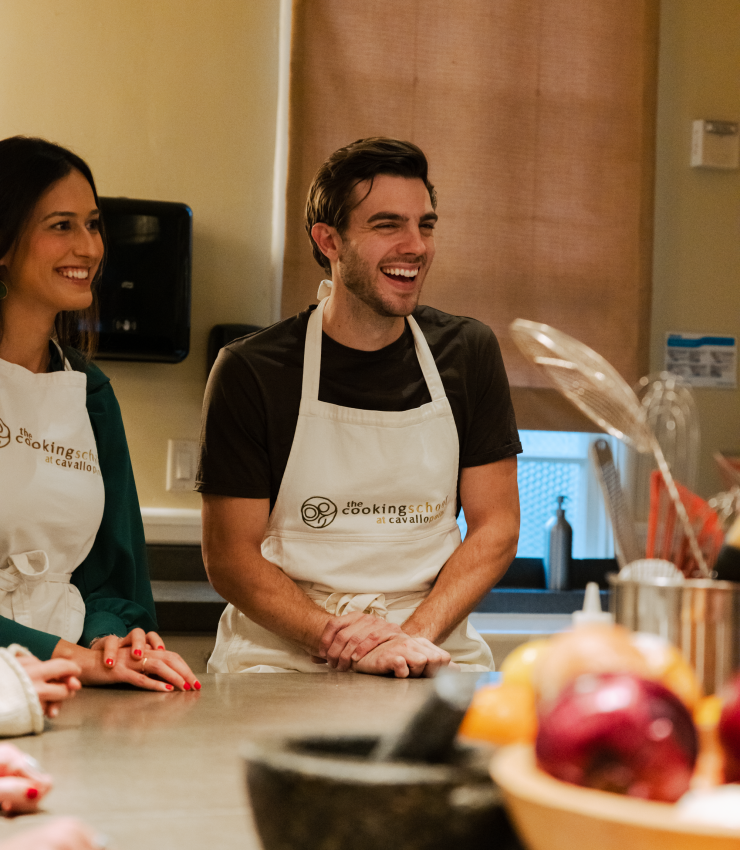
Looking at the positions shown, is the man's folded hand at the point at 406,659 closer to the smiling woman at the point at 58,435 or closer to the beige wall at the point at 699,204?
the smiling woman at the point at 58,435

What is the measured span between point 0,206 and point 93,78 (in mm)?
1116

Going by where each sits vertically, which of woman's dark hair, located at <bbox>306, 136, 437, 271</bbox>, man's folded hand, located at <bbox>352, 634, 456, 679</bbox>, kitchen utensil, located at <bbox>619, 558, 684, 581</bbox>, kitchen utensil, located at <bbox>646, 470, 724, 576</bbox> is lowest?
man's folded hand, located at <bbox>352, 634, 456, 679</bbox>

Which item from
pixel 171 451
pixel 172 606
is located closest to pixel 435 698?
pixel 172 606

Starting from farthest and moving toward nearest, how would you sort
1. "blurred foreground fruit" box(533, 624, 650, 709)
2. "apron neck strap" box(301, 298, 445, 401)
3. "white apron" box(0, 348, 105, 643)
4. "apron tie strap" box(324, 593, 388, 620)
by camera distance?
"apron neck strap" box(301, 298, 445, 401), "apron tie strap" box(324, 593, 388, 620), "white apron" box(0, 348, 105, 643), "blurred foreground fruit" box(533, 624, 650, 709)

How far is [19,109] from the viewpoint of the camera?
8.45 ft

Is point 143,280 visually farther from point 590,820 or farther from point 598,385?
point 590,820

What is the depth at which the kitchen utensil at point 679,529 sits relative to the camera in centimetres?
65

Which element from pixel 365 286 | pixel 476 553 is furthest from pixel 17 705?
pixel 365 286

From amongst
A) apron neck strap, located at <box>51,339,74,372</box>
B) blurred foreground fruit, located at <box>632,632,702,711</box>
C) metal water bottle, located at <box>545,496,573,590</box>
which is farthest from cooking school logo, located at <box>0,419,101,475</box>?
metal water bottle, located at <box>545,496,573,590</box>

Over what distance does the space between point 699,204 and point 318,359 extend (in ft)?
5.63

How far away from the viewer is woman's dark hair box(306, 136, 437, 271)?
6.01 ft

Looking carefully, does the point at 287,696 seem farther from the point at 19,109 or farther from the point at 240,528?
the point at 19,109

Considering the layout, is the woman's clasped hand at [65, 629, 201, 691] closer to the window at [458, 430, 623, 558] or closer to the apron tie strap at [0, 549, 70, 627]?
the apron tie strap at [0, 549, 70, 627]

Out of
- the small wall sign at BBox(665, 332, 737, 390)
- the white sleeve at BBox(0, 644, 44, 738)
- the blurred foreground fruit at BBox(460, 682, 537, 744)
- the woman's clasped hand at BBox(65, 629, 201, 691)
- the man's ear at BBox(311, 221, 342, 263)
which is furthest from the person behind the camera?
the small wall sign at BBox(665, 332, 737, 390)
